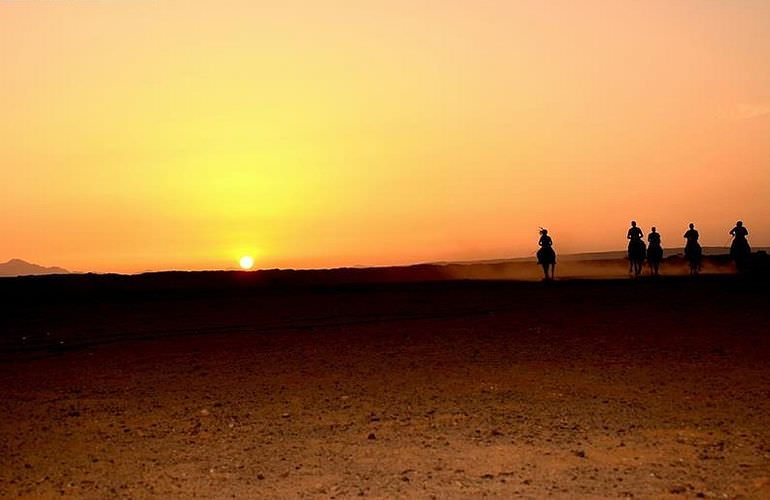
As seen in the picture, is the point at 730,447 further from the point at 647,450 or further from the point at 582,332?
the point at 582,332

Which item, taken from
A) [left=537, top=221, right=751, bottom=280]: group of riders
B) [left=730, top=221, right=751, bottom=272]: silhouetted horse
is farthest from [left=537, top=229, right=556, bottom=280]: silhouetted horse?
[left=730, top=221, right=751, bottom=272]: silhouetted horse

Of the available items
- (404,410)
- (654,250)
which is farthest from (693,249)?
(404,410)

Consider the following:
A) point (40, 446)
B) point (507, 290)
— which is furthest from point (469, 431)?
point (507, 290)

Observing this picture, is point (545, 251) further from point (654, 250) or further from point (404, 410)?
point (404, 410)

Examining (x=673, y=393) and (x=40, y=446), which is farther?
(x=673, y=393)

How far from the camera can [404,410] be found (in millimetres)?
11195

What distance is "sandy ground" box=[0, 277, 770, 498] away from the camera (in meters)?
8.12

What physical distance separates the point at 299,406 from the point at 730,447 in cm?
580

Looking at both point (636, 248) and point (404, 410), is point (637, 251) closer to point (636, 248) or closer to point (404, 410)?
point (636, 248)

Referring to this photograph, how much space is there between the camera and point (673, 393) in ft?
38.7

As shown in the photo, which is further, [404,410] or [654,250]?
[654,250]

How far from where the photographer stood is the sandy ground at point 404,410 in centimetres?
812

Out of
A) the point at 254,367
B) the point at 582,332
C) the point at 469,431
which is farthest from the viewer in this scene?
the point at 582,332

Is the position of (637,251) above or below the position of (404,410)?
above
